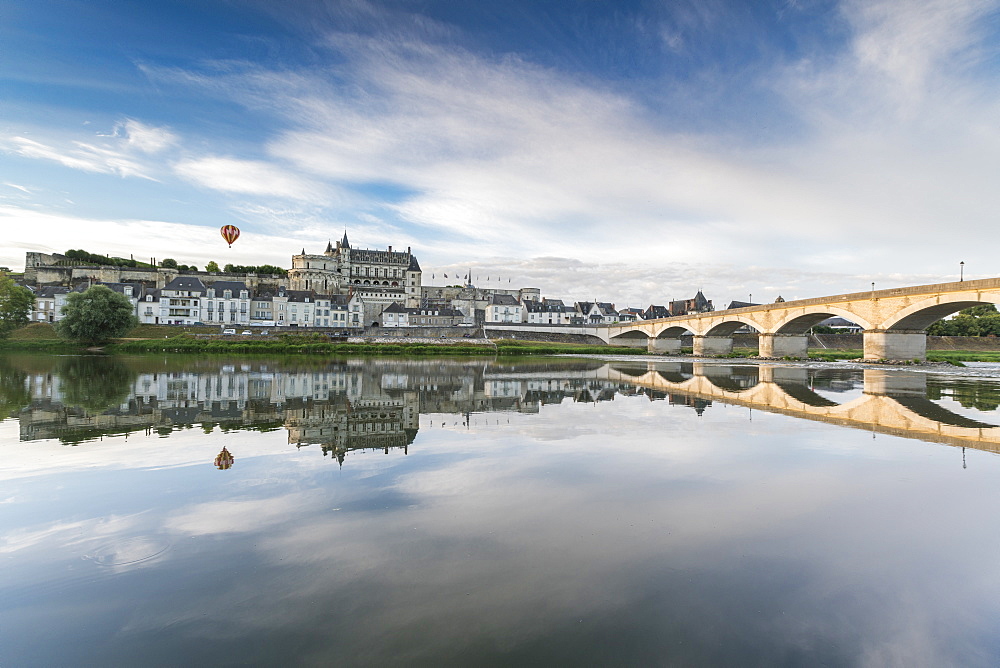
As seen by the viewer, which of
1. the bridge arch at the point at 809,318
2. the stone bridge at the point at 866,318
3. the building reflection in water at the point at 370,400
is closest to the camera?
the building reflection in water at the point at 370,400

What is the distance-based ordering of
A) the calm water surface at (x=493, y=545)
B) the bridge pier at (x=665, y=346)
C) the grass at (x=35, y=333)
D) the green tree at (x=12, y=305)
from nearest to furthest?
the calm water surface at (x=493, y=545)
the green tree at (x=12, y=305)
the grass at (x=35, y=333)
the bridge pier at (x=665, y=346)

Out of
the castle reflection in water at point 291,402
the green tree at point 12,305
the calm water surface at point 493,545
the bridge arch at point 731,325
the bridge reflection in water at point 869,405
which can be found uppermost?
the green tree at point 12,305

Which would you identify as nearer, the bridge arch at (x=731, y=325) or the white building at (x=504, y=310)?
the bridge arch at (x=731, y=325)

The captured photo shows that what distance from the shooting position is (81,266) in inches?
3548

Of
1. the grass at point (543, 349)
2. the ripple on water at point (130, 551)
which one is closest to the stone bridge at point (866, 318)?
the grass at point (543, 349)

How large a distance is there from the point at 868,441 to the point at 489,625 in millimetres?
10787

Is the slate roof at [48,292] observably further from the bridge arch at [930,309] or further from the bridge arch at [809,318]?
the bridge arch at [930,309]

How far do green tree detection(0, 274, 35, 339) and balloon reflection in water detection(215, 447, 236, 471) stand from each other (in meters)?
65.3

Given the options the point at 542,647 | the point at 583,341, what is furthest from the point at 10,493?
the point at 583,341

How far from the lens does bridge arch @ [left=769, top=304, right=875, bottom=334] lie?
41.6 m

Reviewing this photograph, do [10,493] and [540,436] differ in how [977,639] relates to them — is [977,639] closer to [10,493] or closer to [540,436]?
[540,436]

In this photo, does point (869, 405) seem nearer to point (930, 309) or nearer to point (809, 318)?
point (930, 309)

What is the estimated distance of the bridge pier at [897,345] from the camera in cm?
4019

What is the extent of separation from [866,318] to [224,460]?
47185mm
